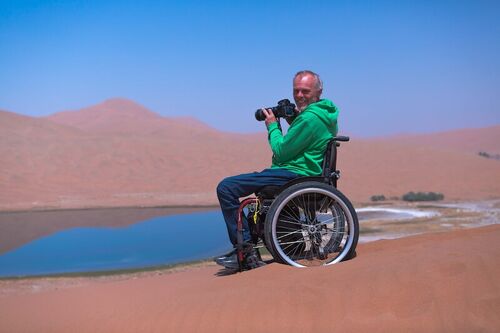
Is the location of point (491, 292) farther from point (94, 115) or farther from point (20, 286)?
point (94, 115)

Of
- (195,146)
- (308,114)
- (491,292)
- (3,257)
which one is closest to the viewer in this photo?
(491,292)

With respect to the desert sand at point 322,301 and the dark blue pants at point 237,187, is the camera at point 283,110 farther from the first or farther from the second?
the desert sand at point 322,301

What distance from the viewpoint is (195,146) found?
49.7 metres

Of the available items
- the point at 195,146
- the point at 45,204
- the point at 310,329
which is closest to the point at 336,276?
the point at 310,329

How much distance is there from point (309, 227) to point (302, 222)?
8cm

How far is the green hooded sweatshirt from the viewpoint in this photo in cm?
427

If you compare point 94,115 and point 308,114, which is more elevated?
point 94,115

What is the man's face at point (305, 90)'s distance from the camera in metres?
4.52

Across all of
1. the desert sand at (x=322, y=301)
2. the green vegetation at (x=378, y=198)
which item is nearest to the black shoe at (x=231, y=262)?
the desert sand at (x=322, y=301)

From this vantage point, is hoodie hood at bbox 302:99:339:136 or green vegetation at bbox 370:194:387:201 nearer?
hoodie hood at bbox 302:99:339:136

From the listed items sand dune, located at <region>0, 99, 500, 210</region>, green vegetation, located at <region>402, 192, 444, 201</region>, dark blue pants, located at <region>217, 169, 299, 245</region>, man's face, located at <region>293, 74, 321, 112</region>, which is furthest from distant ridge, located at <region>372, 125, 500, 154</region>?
dark blue pants, located at <region>217, 169, 299, 245</region>

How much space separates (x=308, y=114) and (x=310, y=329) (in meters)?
1.75

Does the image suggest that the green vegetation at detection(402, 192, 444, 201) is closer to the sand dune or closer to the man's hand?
the sand dune

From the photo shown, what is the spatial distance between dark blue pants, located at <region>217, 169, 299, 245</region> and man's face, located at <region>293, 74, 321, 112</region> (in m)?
0.61
